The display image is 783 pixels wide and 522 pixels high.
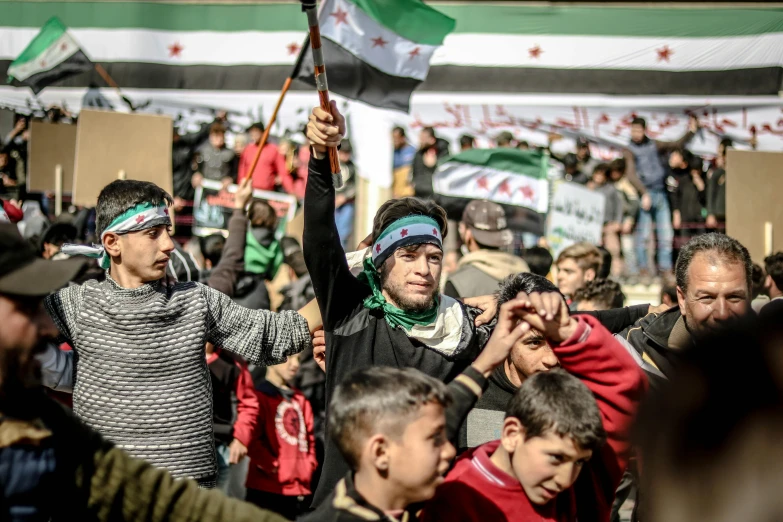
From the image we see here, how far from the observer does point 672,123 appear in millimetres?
15828

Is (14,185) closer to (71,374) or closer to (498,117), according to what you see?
(498,117)

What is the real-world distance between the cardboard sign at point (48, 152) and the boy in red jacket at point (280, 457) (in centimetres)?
562

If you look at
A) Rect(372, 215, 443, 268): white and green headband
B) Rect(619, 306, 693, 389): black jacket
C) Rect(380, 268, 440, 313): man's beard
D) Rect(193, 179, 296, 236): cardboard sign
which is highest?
Rect(193, 179, 296, 236): cardboard sign

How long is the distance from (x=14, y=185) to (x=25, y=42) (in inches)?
181

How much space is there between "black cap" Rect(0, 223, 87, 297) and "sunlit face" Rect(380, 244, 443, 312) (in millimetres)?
1487

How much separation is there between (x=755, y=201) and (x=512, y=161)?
8.62 feet

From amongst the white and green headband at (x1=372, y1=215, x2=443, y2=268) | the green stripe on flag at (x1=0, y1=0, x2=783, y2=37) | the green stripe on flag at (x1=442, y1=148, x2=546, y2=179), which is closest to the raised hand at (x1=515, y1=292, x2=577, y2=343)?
the white and green headband at (x1=372, y1=215, x2=443, y2=268)

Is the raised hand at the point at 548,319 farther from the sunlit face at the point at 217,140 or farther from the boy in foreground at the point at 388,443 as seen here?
the sunlit face at the point at 217,140

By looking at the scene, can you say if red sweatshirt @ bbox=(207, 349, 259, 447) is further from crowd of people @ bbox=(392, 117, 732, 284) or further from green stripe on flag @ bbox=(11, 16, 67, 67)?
green stripe on flag @ bbox=(11, 16, 67, 67)

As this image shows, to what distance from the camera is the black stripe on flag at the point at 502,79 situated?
16.4 m

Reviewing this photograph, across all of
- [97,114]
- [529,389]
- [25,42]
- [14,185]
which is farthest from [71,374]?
[25,42]

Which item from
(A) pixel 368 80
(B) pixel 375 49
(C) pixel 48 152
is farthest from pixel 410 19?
(C) pixel 48 152

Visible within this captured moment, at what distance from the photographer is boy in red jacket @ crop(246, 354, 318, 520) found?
6.47 m

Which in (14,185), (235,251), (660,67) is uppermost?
(660,67)
